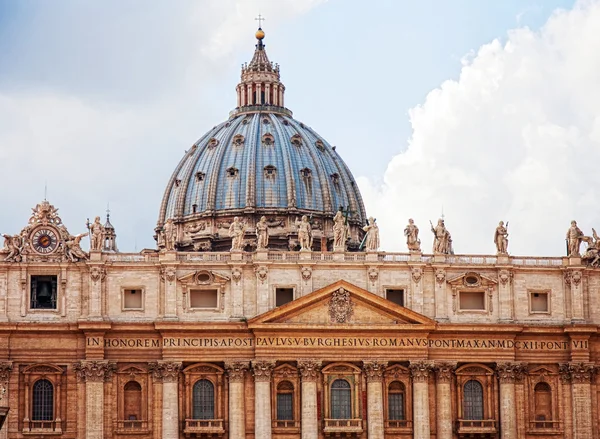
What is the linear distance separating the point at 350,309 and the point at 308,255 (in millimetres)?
4351

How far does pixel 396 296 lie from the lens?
11994 centimetres

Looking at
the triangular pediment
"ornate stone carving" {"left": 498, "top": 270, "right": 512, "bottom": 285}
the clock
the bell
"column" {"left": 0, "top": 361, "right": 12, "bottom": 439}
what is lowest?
"column" {"left": 0, "top": 361, "right": 12, "bottom": 439}

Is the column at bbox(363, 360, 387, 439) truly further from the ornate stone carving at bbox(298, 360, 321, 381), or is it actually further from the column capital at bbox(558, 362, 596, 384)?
the column capital at bbox(558, 362, 596, 384)

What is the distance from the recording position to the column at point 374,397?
11750cm

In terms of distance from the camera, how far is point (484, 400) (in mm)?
119562

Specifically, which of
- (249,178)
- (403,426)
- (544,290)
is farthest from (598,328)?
(249,178)

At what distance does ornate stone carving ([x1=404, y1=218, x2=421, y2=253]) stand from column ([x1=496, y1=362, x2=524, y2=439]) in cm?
894

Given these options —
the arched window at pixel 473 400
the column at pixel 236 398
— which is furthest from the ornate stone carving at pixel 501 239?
the column at pixel 236 398

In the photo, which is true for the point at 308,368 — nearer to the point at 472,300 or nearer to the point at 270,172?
the point at 472,300

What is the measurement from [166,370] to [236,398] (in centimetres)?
462

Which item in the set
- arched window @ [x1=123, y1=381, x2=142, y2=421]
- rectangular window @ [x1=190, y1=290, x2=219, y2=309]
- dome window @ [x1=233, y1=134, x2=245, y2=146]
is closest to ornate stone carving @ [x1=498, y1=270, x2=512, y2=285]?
rectangular window @ [x1=190, y1=290, x2=219, y2=309]

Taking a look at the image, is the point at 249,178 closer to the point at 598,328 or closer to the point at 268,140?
the point at 268,140

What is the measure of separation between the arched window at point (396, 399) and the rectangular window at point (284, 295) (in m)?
8.32

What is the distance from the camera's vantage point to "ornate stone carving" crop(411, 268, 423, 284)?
119375mm
